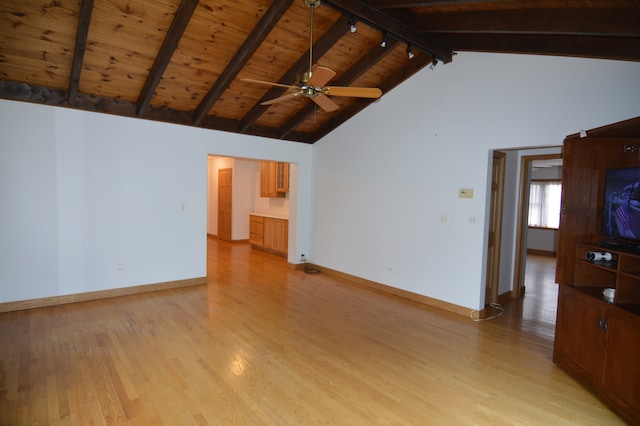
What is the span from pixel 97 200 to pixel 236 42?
9.32 ft

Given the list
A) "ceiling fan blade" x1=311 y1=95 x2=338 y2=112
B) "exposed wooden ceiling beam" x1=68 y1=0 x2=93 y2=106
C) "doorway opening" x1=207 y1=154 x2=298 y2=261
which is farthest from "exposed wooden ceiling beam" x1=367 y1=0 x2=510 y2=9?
"doorway opening" x1=207 y1=154 x2=298 y2=261

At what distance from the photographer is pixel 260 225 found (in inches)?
328

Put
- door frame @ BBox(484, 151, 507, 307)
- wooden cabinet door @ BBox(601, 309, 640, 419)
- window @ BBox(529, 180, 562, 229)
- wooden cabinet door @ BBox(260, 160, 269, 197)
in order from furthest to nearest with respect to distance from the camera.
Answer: window @ BBox(529, 180, 562, 229) < wooden cabinet door @ BBox(260, 160, 269, 197) < door frame @ BBox(484, 151, 507, 307) < wooden cabinet door @ BBox(601, 309, 640, 419)

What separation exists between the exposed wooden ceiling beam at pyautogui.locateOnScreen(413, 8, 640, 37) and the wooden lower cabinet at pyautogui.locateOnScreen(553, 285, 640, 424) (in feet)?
7.14

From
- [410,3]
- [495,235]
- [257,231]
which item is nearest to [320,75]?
[410,3]

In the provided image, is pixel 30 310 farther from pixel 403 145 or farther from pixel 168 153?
pixel 403 145

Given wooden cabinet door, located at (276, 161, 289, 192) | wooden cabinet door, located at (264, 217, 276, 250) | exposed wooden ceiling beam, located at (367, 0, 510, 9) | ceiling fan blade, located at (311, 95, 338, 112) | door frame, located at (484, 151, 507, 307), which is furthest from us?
wooden cabinet door, located at (276, 161, 289, 192)

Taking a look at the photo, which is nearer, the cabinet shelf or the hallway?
the cabinet shelf

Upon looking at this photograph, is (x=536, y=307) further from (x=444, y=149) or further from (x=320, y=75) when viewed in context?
(x=320, y=75)

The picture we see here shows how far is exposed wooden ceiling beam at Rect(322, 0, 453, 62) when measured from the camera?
3244mm

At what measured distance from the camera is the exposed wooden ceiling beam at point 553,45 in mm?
2988

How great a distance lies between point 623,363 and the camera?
230 centimetres

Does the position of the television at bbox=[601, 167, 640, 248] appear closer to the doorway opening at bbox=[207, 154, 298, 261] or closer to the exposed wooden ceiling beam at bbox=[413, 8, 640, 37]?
the exposed wooden ceiling beam at bbox=[413, 8, 640, 37]

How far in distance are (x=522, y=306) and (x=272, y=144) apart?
15.9 ft
